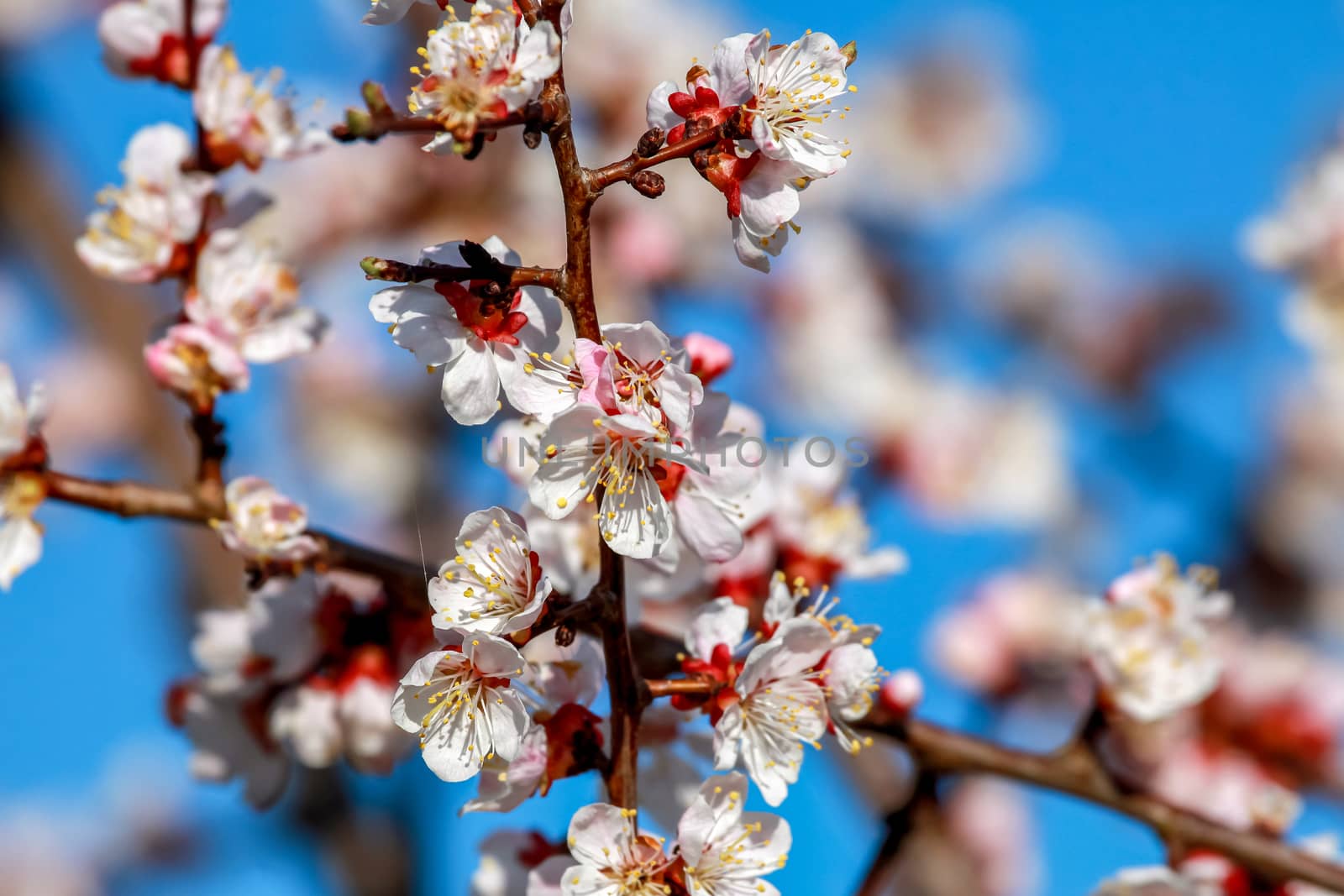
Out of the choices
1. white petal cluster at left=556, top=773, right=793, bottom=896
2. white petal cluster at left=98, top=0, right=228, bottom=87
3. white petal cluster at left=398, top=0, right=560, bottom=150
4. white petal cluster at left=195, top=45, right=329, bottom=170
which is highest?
white petal cluster at left=98, top=0, right=228, bottom=87

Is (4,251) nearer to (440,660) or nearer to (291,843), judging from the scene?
(291,843)

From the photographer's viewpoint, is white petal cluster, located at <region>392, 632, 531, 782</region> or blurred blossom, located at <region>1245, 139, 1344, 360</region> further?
blurred blossom, located at <region>1245, 139, 1344, 360</region>

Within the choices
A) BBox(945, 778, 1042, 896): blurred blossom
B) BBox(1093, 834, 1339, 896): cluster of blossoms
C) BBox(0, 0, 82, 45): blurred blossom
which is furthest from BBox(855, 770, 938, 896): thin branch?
BBox(0, 0, 82, 45): blurred blossom

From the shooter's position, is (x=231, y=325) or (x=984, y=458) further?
(x=984, y=458)

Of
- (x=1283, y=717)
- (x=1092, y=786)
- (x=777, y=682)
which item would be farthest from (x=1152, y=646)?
(x=1283, y=717)

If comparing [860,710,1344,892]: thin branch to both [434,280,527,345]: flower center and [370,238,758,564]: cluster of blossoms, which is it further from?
[434,280,527,345]: flower center

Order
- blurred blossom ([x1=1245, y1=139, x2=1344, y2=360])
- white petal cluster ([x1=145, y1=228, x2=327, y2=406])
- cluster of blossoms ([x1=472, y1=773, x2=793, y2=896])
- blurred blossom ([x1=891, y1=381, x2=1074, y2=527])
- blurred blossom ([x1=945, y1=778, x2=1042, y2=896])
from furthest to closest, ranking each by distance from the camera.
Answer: blurred blossom ([x1=891, y1=381, x2=1074, y2=527])
blurred blossom ([x1=945, y1=778, x2=1042, y2=896])
blurred blossom ([x1=1245, y1=139, x2=1344, y2=360])
white petal cluster ([x1=145, y1=228, x2=327, y2=406])
cluster of blossoms ([x1=472, y1=773, x2=793, y2=896])

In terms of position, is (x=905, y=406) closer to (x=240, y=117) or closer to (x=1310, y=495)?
(x=1310, y=495)

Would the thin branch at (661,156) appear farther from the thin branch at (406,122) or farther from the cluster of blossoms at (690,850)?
the cluster of blossoms at (690,850)
